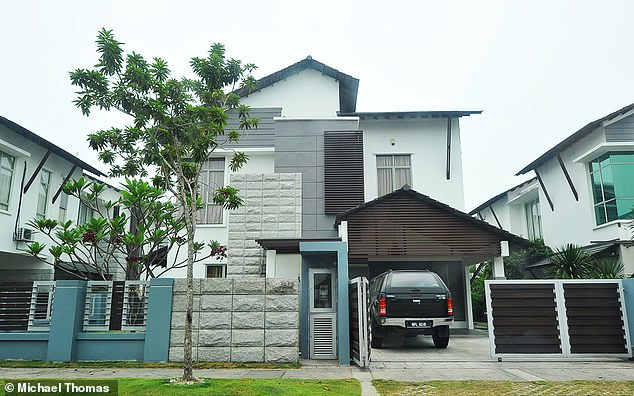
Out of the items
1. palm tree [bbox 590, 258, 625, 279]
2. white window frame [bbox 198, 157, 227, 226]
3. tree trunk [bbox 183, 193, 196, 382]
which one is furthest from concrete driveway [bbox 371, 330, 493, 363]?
white window frame [bbox 198, 157, 227, 226]

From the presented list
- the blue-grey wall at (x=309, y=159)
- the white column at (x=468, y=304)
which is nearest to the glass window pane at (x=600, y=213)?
the white column at (x=468, y=304)

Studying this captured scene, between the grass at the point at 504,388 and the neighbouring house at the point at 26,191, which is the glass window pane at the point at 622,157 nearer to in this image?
the grass at the point at 504,388

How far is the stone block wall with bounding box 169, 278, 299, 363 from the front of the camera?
880 centimetres

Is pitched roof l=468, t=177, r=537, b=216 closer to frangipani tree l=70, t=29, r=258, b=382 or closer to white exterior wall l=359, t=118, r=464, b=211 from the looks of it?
white exterior wall l=359, t=118, r=464, b=211

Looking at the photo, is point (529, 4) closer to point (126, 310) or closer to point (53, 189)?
point (126, 310)

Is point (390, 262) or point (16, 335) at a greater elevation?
point (390, 262)

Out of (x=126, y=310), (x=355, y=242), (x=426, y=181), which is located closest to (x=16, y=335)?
(x=126, y=310)

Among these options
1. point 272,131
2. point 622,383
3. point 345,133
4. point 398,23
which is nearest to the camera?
point 622,383

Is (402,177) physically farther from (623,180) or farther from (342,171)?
(623,180)

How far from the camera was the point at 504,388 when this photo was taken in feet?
21.7

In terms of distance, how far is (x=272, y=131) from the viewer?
16.8 meters

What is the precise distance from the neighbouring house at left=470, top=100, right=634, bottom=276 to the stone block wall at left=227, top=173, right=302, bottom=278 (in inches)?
374

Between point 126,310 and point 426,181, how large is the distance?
11.7 m

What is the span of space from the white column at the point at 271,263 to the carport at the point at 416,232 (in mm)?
2154
